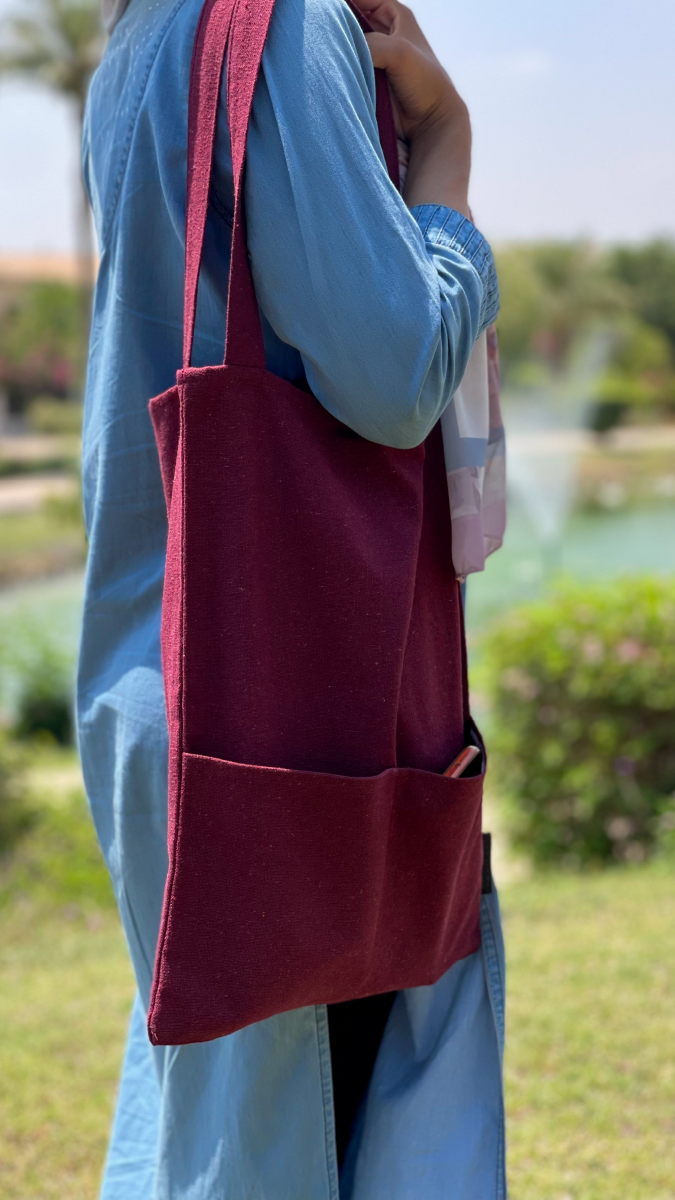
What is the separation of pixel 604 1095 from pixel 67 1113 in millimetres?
1096

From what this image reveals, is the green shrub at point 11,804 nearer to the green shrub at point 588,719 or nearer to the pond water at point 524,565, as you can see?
the green shrub at point 588,719

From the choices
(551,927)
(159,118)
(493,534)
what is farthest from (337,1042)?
(551,927)

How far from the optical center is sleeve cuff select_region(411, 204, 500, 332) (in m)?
0.97

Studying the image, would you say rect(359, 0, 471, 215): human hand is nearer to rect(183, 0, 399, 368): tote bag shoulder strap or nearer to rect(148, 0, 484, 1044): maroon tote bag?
rect(183, 0, 399, 368): tote bag shoulder strap

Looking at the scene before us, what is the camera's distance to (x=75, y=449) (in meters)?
25.6

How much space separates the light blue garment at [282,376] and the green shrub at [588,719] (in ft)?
10.0

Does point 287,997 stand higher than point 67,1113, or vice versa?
point 287,997

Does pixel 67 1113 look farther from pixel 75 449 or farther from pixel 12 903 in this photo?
pixel 75 449

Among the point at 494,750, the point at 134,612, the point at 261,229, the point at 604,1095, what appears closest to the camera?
the point at 261,229

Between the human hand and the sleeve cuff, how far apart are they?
0.03 meters

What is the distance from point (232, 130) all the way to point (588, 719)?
143 inches

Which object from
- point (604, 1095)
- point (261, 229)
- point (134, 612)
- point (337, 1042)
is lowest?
point (604, 1095)

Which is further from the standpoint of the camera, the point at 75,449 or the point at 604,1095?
the point at 75,449

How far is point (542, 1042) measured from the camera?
8.04 feet
